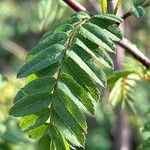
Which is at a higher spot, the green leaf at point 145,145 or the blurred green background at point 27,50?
the blurred green background at point 27,50

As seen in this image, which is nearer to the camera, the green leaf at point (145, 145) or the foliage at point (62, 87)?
the foliage at point (62, 87)

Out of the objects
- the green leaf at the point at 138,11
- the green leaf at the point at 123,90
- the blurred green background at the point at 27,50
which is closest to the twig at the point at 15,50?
the blurred green background at the point at 27,50

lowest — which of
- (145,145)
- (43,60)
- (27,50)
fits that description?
(145,145)

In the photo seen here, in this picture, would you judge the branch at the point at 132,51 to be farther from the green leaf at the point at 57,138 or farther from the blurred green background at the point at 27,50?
the green leaf at the point at 57,138

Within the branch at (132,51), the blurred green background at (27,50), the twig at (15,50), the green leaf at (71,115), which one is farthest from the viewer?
the twig at (15,50)

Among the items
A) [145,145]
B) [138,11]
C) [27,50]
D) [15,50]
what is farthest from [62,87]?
[27,50]

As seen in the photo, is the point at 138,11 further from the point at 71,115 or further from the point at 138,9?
the point at 71,115
